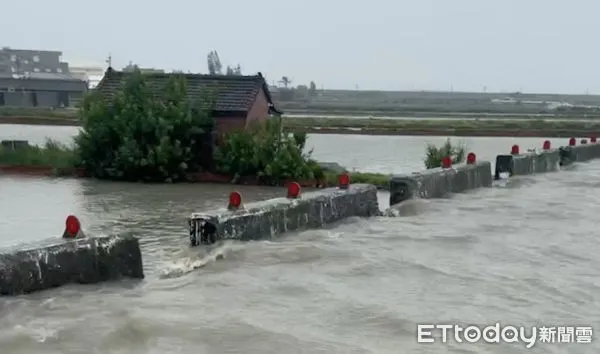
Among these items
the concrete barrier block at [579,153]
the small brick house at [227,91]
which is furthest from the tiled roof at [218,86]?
the concrete barrier block at [579,153]

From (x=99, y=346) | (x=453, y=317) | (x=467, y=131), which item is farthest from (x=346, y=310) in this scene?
(x=467, y=131)

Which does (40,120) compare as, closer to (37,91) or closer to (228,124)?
(37,91)

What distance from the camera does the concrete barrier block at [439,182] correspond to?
13086 millimetres

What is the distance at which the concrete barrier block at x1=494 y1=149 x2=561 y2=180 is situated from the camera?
1809cm

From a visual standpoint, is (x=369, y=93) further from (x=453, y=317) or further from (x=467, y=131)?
(x=453, y=317)

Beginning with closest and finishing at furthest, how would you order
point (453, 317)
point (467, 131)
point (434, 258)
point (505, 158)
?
point (453, 317) < point (434, 258) < point (505, 158) < point (467, 131)

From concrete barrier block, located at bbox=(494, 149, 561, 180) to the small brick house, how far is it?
625cm

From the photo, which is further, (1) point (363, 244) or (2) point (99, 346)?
(1) point (363, 244)

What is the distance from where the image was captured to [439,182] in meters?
14.2

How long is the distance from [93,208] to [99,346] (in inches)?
299

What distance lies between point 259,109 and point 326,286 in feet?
43.5

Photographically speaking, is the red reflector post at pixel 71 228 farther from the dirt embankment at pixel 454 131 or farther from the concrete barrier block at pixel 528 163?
the dirt embankment at pixel 454 131

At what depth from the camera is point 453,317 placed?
665cm

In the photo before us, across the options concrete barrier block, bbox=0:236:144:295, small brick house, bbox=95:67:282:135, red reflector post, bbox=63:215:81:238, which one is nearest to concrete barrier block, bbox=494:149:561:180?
small brick house, bbox=95:67:282:135
